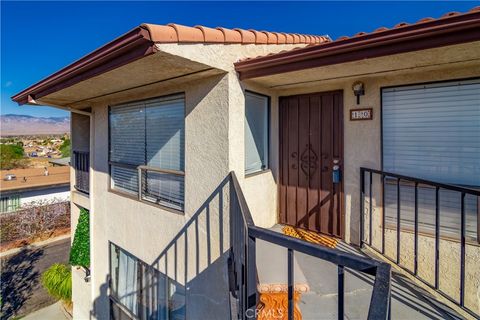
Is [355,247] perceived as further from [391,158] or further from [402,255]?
[391,158]

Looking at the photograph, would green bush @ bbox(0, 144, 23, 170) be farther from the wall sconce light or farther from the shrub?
the wall sconce light

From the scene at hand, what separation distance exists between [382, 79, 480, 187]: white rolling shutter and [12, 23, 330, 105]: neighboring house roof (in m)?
2.16

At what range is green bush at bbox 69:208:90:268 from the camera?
23.3 feet

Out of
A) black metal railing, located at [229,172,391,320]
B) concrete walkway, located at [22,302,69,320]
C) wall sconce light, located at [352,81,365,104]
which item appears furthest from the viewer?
concrete walkway, located at [22,302,69,320]

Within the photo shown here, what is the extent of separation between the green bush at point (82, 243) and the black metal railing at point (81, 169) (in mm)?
817

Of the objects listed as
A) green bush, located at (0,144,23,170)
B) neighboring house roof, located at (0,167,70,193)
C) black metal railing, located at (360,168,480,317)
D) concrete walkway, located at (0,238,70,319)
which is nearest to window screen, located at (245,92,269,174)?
black metal railing, located at (360,168,480,317)

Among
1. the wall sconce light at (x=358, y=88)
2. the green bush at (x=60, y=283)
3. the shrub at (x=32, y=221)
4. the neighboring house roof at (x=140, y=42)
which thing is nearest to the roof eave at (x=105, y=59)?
the neighboring house roof at (x=140, y=42)

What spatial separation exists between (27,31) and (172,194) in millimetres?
17226

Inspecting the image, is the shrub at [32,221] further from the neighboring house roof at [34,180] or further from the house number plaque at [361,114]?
the house number plaque at [361,114]

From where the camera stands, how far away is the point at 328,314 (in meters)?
2.57

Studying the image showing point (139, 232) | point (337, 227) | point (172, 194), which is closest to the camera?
point (337, 227)

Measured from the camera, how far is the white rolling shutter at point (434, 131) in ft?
10.4

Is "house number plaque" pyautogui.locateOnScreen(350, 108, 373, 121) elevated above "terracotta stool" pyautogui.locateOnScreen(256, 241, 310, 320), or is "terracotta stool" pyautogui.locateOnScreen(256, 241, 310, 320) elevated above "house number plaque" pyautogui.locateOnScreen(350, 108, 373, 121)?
"house number plaque" pyautogui.locateOnScreen(350, 108, 373, 121)

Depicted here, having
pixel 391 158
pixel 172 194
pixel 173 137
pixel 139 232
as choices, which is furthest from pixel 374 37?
pixel 139 232
